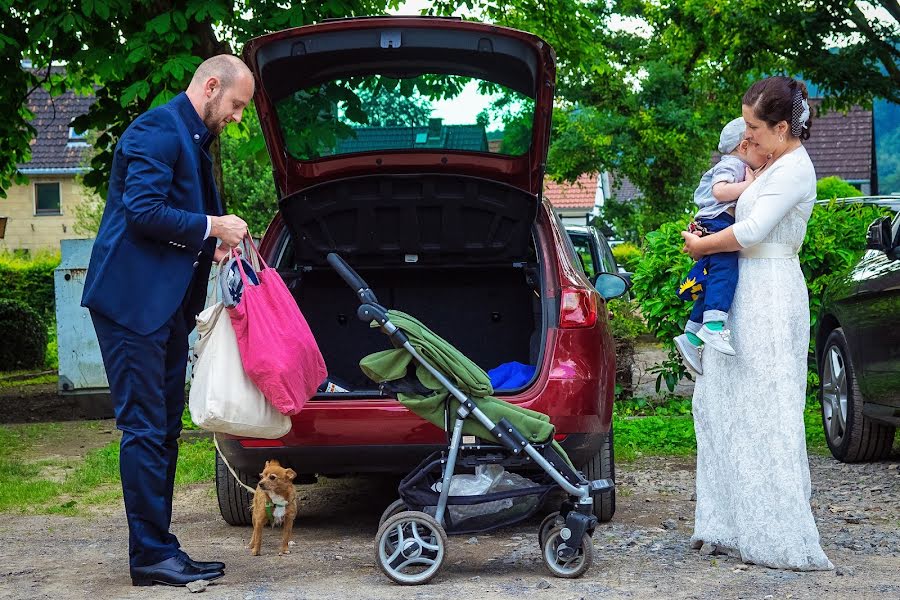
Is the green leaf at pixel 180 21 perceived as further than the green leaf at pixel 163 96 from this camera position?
Yes

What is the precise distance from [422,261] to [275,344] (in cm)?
175

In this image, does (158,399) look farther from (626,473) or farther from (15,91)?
(15,91)

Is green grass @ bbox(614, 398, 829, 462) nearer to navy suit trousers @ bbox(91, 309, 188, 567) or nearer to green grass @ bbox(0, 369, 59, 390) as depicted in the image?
navy suit trousers @ bbox(91, 309, 188, 567)

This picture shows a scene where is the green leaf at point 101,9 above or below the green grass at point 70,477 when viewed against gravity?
above

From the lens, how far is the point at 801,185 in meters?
4.70

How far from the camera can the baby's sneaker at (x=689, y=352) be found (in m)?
4.93

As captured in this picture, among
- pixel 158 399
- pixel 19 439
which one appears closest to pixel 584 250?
pixel 19 439

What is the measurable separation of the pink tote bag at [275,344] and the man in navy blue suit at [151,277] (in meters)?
0.28

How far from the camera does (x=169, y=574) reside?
14.7 ft

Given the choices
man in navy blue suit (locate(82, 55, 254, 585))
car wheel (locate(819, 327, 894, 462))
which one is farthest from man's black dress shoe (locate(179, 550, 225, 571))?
car wheel (locate(819, 327, 894, 462))

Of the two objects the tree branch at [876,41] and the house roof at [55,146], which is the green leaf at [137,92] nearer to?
the tree branch at [876,41]

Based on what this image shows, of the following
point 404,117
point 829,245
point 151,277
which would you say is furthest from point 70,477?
point 829,245

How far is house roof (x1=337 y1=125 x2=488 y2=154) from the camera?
230 inches

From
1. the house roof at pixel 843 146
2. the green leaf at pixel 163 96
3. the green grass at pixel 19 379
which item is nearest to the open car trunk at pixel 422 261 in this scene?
the green leaf at pixel 163 96
